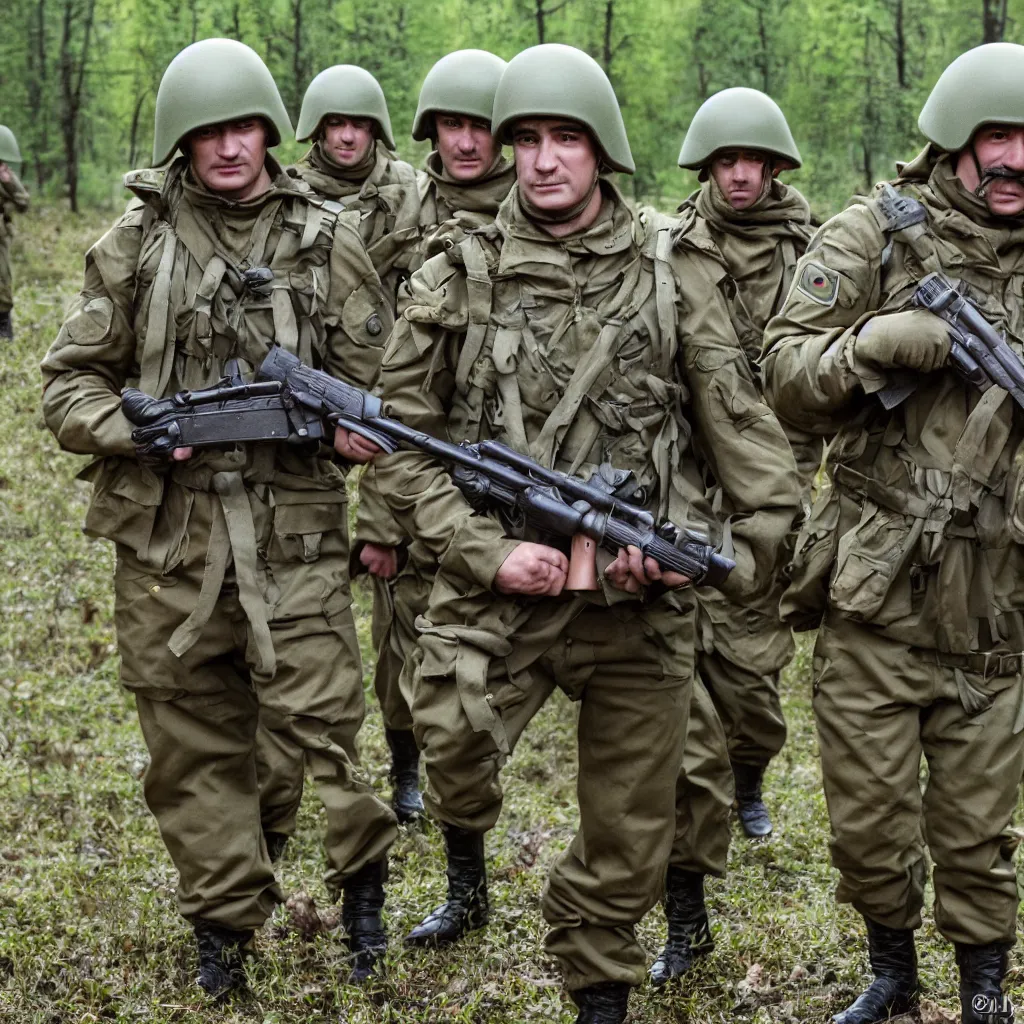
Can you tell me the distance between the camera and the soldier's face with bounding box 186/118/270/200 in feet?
16.0

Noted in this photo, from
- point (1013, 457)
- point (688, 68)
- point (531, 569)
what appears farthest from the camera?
point (688, 68)

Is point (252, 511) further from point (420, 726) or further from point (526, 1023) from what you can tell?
point (526, 1023)

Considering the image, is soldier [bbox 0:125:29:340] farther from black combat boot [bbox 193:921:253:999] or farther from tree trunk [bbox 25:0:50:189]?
tree trunk [bbox 25:0:50:189]

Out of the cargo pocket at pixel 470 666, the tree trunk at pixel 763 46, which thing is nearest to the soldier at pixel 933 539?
the cargo pocket at pixel 470 666

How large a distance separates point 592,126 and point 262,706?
2045mm

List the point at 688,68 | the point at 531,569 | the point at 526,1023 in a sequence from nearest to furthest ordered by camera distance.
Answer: the point at 531,569
the point at 526,1023
the point at 688,68

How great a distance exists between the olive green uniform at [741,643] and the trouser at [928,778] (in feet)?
2.20

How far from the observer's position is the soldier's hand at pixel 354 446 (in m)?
4.56

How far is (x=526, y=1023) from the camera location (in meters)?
4.74

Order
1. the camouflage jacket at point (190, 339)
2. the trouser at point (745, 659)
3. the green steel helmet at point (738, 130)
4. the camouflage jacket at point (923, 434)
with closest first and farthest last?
the camouflage jacket at point (923, 434)
the camouflage jacket at point (190, 339)
the trouser at point (745, 659)
the green steel helmet at point (738, 130)

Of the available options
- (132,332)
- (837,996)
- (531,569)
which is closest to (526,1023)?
(837,996)

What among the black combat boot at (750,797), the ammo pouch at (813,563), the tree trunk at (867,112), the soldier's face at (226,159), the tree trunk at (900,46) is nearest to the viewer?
the ammo pouch at (813,563)

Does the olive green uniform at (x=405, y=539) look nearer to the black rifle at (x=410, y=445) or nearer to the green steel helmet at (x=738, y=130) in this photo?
the green steel helmet at (x=738, y=130)

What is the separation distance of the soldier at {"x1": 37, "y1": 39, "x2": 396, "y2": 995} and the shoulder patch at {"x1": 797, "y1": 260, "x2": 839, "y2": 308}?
1485 millimetres
